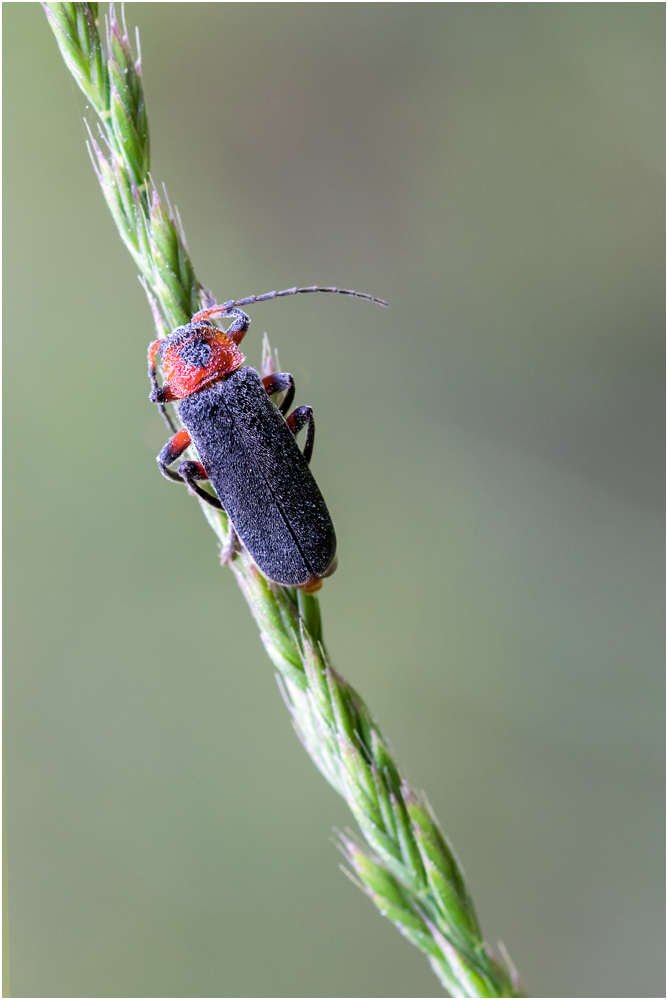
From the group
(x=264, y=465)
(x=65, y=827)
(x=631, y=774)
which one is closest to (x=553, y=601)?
(x=631, y=774)

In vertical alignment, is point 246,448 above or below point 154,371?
below

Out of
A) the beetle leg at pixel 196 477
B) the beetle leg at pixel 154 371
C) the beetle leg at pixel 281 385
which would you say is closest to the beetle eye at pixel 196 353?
the beetle leg at pixel 154 371

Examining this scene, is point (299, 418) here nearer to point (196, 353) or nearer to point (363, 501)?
point (196, 353)

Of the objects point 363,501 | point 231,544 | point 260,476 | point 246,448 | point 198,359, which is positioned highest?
point 198,359

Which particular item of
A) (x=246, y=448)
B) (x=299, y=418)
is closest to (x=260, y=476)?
(x=246, y=448)

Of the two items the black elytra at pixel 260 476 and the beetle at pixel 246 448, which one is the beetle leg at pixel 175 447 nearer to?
the beetle at pixel 246 448

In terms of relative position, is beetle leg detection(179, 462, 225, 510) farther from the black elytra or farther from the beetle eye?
the beetle eye

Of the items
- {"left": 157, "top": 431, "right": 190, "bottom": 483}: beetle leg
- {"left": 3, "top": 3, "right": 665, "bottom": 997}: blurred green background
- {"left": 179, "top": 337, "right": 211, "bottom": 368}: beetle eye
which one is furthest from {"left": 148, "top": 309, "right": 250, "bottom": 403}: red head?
{"left": 3, "top": 3, "right": 665, "bottom": 997}: blurred green background

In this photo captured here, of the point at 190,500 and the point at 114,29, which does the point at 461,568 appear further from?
the point at 114,29
